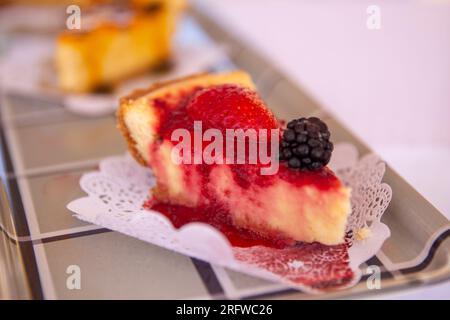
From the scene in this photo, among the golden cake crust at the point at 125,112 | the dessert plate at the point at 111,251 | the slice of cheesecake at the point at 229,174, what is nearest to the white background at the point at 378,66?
the dessert plate at the point at 111,251

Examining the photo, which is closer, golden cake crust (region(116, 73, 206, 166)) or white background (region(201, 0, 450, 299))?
golden cake crust (region(116, 73, 206, 166))

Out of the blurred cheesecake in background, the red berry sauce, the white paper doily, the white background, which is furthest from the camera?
the blurred cheesecake in background

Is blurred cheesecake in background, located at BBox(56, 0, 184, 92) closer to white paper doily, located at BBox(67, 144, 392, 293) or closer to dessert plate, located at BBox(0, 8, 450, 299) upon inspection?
dessert plate, located at BBox(0, 8, 450, 299)

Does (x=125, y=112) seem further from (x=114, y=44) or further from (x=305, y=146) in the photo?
(x=114, y=44)

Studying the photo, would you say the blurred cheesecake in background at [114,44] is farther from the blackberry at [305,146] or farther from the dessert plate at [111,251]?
the blackberry at [305,146]

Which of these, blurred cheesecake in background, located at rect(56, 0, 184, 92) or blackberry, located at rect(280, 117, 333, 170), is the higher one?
blurred cheesecake in background, located at rect(56, 0, 184, 92)

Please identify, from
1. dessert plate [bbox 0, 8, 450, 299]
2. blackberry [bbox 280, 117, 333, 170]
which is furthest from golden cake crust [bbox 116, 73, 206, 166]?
blackberry [bbox 280, 117, 333, 170]

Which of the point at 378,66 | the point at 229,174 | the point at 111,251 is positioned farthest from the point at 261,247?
the point at 378,66

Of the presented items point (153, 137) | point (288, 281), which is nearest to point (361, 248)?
point (288, 281)
